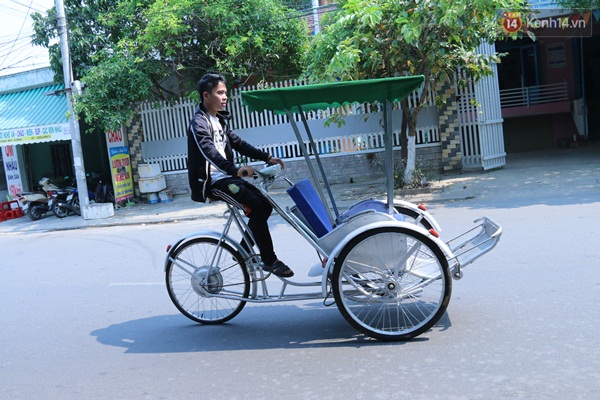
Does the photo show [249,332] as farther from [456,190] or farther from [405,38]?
[456,190]

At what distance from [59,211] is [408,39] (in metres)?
9.41

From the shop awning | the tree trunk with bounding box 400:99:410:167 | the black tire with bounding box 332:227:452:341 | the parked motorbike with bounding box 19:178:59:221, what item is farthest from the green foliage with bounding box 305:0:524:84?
the parked motorbike with bounding box 19:178:59:221

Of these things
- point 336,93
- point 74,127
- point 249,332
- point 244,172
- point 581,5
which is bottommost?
point 249,332

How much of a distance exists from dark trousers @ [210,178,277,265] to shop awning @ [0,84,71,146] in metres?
10.6

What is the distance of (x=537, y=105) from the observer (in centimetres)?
1825

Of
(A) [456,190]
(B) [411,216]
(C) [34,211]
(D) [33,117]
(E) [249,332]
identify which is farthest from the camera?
(D) [33,117]

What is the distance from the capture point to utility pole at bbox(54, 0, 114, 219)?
1327cm

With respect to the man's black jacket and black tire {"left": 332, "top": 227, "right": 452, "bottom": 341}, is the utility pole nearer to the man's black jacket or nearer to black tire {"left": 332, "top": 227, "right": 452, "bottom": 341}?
the man's black jacket

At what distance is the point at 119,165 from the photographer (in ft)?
50.1

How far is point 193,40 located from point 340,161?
4.50 m

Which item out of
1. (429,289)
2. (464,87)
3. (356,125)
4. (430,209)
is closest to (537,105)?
(464,87)

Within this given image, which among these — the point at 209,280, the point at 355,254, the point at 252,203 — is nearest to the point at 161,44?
the point at 209,280

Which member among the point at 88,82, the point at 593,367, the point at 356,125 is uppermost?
the point at 88,82

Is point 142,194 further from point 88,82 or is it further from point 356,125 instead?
point 356,125
